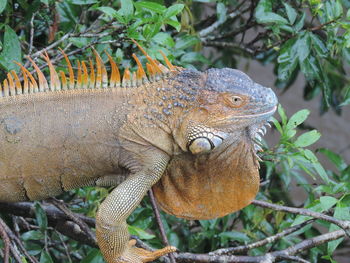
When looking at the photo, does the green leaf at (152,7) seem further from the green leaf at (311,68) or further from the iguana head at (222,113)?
the green leaf at (311,68)

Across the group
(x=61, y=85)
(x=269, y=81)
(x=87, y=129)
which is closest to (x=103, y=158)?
(x=87, y=129)

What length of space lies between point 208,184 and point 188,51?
134 cm

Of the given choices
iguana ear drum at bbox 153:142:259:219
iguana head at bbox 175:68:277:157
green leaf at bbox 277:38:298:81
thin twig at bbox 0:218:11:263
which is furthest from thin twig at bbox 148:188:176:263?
green leaf at bbox 277:38:298:81

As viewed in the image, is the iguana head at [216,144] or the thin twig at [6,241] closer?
the thin twig at [6,241]

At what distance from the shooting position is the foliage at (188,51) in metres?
3.53

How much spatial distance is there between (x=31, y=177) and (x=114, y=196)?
1.40 ft

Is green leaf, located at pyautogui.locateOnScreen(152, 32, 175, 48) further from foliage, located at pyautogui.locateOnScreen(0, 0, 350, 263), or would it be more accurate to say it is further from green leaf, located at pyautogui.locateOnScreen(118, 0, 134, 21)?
green leaf, located at pyautogui.locateOnScreen(118, 0, 134, 21)

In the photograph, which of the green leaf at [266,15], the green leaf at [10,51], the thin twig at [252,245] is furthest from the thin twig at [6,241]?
the green leaf at [266,15]

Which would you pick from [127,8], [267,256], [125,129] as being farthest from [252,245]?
[127,8]

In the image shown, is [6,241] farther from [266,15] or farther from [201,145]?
[266,15]

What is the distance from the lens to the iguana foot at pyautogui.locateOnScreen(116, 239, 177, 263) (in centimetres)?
306

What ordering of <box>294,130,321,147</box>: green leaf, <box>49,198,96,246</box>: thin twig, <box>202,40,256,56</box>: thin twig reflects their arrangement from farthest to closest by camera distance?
1. <box>202,40,256,56</box>: thin twig
2. <box>294,130,321,147</box>: green leaf
3. <box>49,198,96,246</box>: thin twig

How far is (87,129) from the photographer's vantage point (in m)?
3.11

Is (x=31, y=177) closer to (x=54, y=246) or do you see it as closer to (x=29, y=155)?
(x=29, y=155)
